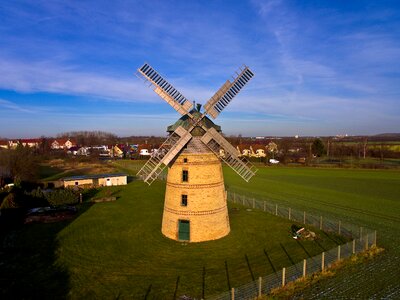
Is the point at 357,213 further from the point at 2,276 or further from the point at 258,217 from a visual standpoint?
the point at 2,276

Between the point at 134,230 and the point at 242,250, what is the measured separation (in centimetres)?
904

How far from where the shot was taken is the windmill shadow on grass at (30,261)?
47.2ft

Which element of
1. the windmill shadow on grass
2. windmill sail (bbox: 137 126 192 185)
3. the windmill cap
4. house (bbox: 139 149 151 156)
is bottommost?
the windmill shadow on grass

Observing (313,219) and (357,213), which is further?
(357,213)

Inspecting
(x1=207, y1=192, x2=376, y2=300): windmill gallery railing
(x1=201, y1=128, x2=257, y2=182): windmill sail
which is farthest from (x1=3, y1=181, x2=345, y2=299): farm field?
(x1=201, y1=128, x2=257, y2=182): windmill sail

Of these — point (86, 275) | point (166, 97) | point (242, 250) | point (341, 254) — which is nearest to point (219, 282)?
point (242, 250)

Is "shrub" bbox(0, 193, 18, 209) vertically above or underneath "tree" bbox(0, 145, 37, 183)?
underneath

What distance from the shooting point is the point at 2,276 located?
625 inches

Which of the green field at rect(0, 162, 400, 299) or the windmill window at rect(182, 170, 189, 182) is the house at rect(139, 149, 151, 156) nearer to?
the green field at rect(0, 162, 400, 299)

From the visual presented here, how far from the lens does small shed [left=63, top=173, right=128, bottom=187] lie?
46381 millimetres

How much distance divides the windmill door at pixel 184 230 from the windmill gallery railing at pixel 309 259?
7.24 meters

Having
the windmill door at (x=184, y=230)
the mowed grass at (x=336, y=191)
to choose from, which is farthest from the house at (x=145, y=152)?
the windmill door at (x=184, y=230)

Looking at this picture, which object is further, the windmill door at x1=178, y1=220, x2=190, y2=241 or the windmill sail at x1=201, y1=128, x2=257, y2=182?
the windmill door at x1=178, y1=220, x2=190, y2=241

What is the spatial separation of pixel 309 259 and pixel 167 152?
433 inches
